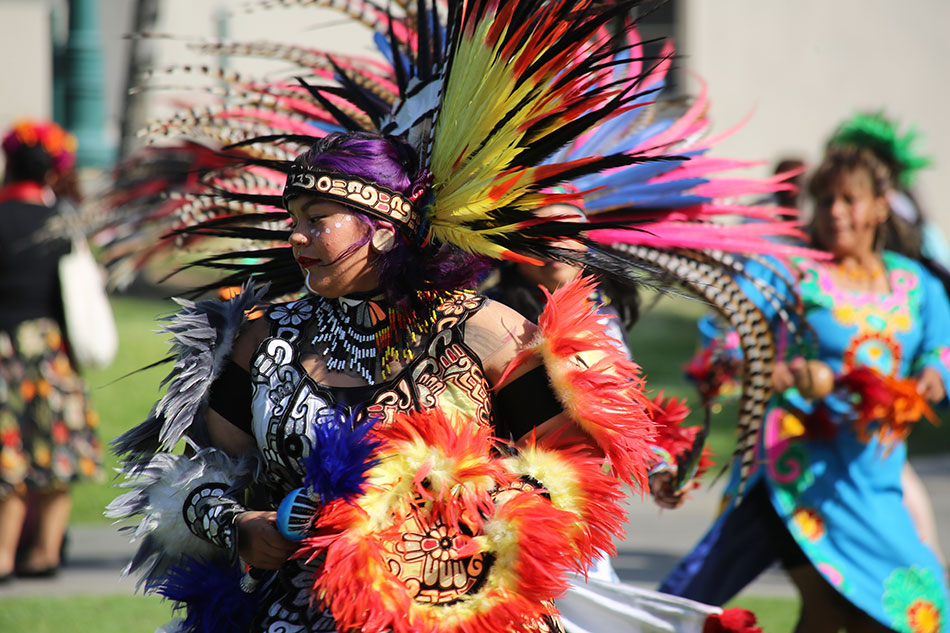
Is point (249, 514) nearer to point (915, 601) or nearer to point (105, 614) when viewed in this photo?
point (915, 601)

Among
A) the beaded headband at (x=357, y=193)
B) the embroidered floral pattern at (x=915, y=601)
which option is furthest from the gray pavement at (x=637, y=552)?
the beaded headband at (x=357, y=193)

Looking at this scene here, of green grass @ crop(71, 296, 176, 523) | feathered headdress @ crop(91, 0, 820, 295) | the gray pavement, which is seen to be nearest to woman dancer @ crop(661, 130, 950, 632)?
the gray pavement

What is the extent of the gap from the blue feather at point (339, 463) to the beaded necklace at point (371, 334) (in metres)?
0.24

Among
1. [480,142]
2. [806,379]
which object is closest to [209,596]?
[480,142]

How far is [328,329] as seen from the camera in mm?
2645

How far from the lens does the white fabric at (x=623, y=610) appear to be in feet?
10.3

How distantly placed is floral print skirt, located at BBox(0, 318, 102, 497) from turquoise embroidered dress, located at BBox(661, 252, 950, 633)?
3509mm

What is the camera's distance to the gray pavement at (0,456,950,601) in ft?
20.2

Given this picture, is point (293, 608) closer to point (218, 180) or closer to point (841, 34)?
point (218, 180)

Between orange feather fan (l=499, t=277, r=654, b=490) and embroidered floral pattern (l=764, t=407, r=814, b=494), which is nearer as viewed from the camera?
orange feather fan (l=499, t=277, r=654, b=490)

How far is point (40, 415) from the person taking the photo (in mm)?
6449

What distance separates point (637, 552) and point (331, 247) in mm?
4719

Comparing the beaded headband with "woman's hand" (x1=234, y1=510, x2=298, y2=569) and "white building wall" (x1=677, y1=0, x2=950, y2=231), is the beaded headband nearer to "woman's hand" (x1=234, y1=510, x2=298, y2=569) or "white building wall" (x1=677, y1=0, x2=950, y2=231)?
"woman's hand" (x1=234, y1=510, x2=298, y2=569)

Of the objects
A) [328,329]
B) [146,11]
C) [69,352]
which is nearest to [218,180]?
[328,329]
